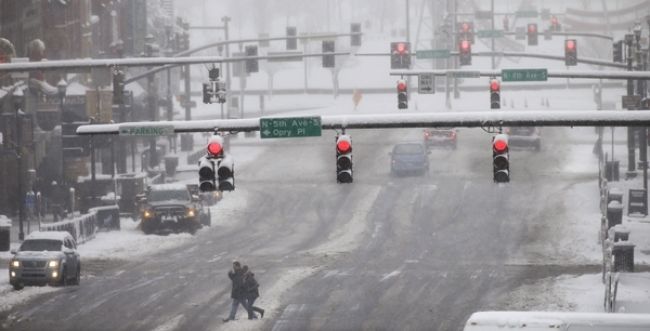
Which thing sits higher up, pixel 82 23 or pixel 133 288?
pixel 82 23

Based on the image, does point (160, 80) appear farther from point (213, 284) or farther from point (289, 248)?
point (213, 284)

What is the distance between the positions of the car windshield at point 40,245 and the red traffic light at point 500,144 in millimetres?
16359

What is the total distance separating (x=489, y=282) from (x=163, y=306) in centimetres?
900

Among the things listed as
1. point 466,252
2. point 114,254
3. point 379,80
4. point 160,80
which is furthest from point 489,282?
point 379,80

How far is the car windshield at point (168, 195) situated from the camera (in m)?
49.7

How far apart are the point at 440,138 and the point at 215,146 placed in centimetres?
4399

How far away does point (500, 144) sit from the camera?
81.5 feet

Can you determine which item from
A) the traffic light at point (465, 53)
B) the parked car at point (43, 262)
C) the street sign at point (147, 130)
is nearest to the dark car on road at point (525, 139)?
the traffic light at point (465, 53)

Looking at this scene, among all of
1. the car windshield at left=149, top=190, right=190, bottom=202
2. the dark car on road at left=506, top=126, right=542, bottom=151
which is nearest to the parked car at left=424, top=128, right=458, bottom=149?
the dark car on road at left=506, top=126, right=542, bottom=151

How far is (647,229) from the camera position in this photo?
47.6 m

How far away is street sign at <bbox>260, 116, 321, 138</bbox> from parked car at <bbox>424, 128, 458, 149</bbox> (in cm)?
4185

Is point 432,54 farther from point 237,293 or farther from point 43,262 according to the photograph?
point 237,293

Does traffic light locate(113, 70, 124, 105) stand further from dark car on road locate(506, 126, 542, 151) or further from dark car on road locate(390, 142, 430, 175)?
dark car on road locate(506, 126, 542, 151)

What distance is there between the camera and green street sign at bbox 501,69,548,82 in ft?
133
